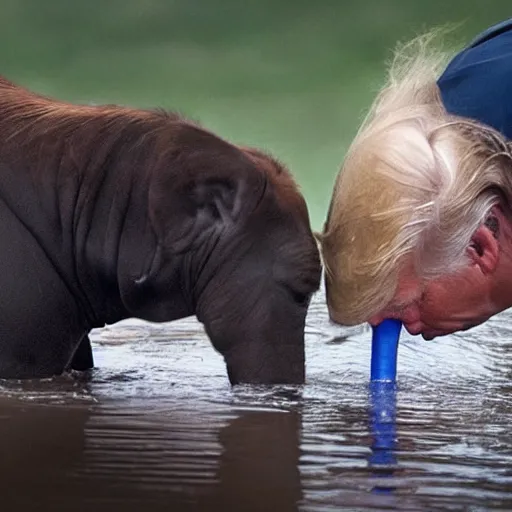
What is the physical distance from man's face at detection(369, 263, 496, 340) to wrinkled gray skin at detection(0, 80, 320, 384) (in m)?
0.33

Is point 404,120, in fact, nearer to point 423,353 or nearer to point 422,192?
point 422,192

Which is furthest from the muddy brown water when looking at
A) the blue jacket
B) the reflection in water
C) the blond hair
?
the blue jacket

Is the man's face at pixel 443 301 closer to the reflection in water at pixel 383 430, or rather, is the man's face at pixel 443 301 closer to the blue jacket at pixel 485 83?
the reflection in water at pixel 383 430

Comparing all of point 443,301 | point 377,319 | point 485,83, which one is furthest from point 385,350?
point 485,83

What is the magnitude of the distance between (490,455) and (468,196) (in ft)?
1.70

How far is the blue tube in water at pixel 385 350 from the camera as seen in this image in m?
2.55

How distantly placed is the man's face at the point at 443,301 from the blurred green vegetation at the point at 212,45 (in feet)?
9.35

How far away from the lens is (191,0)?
17.7 feet

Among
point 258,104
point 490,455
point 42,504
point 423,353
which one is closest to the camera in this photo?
point 42,504

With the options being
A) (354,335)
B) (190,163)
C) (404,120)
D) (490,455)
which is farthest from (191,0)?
(490,455)

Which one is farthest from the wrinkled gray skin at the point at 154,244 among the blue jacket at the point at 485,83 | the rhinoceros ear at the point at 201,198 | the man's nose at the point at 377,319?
the blue jacket at the point at 485,83

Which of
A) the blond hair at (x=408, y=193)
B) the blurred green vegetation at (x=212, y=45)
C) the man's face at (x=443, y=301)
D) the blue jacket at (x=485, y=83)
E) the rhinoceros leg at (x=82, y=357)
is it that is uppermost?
the blurred green vegetation at (x=212, y=45)

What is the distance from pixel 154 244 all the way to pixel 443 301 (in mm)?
701

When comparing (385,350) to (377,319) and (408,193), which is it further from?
(408,193)
